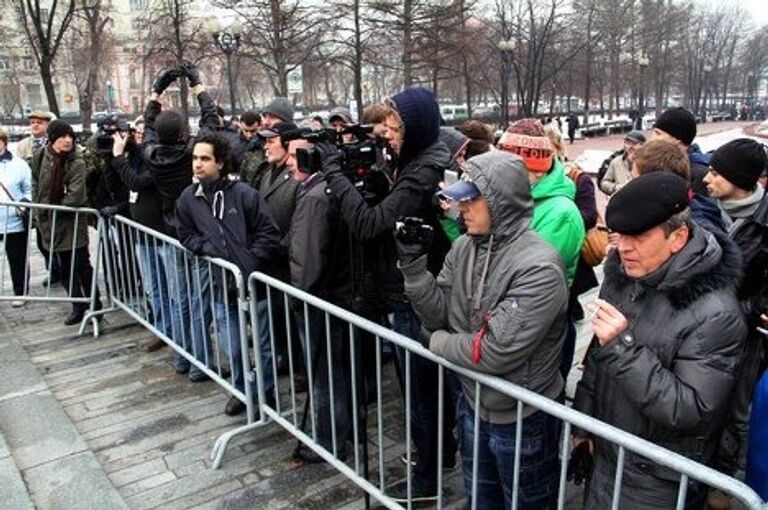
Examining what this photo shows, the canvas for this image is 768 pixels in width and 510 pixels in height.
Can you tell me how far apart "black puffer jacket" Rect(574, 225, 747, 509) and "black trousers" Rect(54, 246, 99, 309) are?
17.9 ft

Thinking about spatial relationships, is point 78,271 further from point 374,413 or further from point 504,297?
point 504,297

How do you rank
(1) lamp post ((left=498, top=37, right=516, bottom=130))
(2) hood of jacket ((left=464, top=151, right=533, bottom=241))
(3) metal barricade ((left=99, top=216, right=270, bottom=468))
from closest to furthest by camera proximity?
(2) hood of jacket ((left=464, top=151, right=533, bottom=241)) < (3) metal barricade ((left=99, top=216, right=270, bottom=468)) < (1) lamp post ((left=498, top=37, right=516, bottom=130))

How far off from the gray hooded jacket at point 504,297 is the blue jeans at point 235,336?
1782mm

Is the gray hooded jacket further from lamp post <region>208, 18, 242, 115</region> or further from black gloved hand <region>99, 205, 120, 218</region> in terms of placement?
lamp post <region>208, 18, 242, 115</region>

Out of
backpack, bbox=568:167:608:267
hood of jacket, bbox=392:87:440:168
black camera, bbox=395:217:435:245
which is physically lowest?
backpack, bbox=568:167:608:267

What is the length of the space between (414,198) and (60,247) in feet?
14.5

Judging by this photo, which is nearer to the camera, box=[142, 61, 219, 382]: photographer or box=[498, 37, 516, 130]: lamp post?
box=[142, 61, 219, 382]: photographer

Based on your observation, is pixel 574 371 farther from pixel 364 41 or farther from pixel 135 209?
pixel 364 41

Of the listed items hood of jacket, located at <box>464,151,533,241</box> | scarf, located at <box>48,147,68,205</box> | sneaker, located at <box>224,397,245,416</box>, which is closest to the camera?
hood of jacket, located at <box>464,151,533,241</box>

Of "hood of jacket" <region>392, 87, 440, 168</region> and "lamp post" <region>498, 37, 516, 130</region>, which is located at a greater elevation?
"lamp post" <region>498, 37, 516, 130</region>

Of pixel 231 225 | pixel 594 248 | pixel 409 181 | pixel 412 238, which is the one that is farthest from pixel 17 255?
pixel 594 248

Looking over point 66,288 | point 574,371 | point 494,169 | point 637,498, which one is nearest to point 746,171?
point 494,169

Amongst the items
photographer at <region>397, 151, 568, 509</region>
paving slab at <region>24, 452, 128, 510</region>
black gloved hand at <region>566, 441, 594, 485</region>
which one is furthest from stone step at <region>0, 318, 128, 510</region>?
black gloved hand at <region>566, 441, 594, 485</region>

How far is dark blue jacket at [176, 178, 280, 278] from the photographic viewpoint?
430cm
